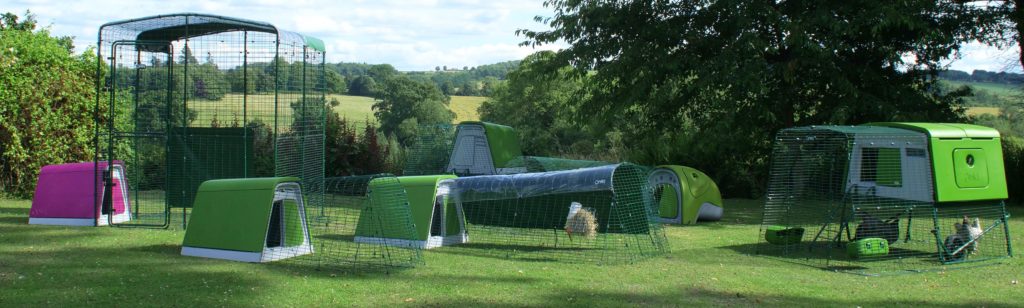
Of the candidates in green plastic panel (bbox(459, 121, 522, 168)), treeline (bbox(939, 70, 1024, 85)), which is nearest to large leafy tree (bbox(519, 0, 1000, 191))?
treeline (bbox(939, 70, 1024, 85))

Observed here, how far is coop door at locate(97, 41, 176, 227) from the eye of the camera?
12.0 m

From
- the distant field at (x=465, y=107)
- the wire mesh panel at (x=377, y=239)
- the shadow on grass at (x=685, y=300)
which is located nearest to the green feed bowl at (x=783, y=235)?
the shadow on grass at (x=685, y=300)

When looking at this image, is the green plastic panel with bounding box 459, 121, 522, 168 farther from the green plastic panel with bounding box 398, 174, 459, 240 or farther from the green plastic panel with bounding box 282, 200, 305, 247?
the green plastic panel with bounding box 282, 200, 305, 247

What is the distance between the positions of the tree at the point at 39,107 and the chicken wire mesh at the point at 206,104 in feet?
3.46

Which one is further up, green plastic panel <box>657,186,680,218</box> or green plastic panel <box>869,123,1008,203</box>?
green plastic panel <box>869,123,1008,203</box>

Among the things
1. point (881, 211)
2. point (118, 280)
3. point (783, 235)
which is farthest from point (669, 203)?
point (118, 280)

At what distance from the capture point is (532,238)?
455 inches

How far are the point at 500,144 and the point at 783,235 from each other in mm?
7698

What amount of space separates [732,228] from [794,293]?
6.10 m

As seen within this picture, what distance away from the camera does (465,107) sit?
208ft

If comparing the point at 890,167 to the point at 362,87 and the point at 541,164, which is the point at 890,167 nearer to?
the point at 541,164

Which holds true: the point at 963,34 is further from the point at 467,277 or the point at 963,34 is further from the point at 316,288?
the point at 316,288

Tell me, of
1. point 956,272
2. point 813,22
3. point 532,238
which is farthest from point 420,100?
point 956,272

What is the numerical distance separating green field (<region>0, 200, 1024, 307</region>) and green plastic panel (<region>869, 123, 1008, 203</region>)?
0.91 m
